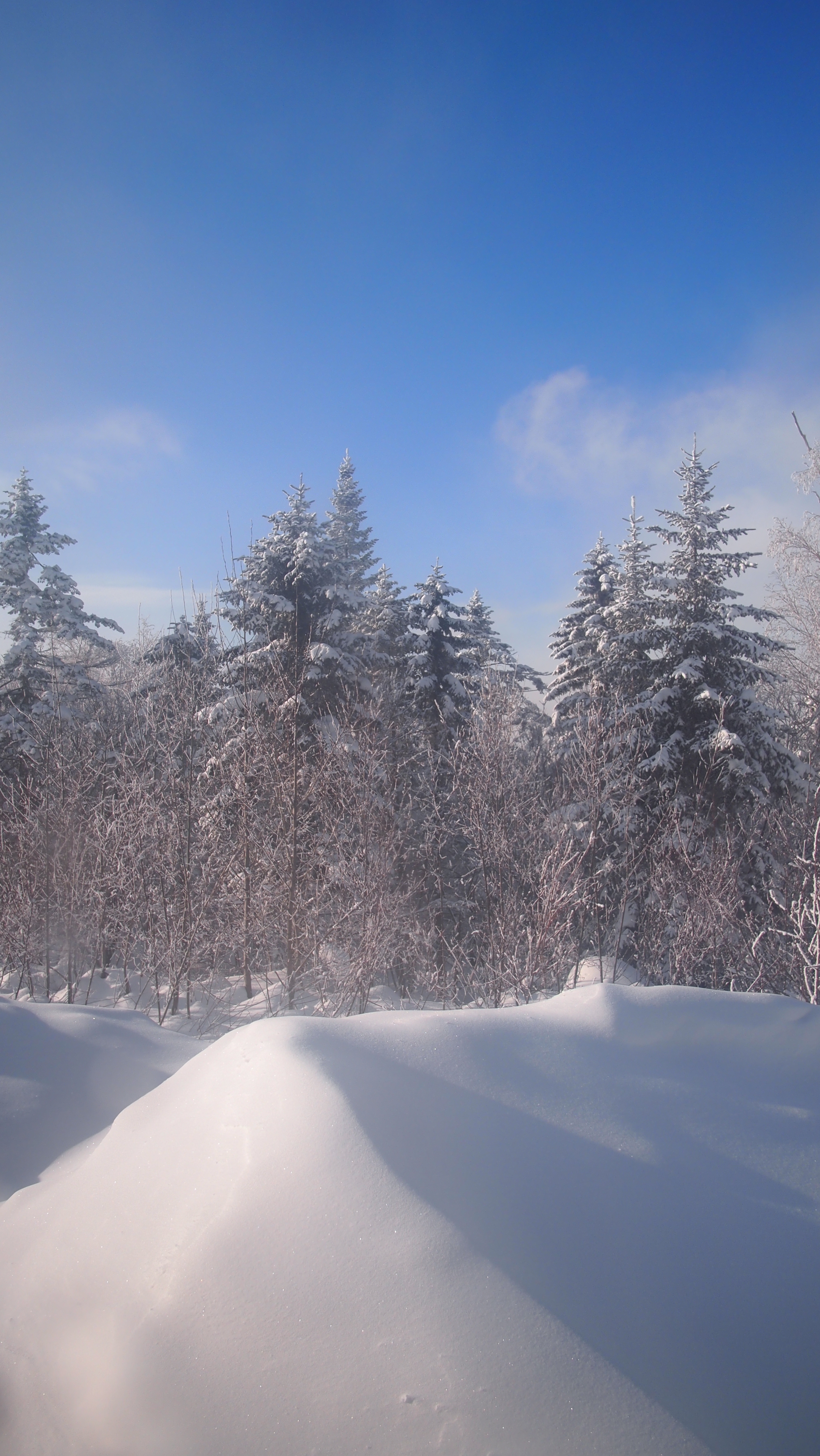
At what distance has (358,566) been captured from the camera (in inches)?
899

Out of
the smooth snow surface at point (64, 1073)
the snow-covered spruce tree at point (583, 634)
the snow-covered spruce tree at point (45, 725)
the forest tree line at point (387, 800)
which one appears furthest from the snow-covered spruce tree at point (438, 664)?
the smooth snow surface at point (64, 1073)

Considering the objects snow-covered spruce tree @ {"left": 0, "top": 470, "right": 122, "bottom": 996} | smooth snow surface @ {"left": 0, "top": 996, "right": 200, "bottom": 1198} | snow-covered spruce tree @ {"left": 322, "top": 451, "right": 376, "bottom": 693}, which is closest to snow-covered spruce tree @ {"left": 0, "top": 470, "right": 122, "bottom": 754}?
snow-covered spruce tree @ {"left": 0, "top": 470, "right": 122, "bottom": 996}

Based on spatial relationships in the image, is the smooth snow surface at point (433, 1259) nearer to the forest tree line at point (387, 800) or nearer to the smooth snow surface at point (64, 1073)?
the smooth snow surface at point (64, 1073)

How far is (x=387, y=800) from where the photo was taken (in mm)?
14117

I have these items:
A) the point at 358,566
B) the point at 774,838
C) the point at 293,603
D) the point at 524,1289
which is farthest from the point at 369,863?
the point at 358,566

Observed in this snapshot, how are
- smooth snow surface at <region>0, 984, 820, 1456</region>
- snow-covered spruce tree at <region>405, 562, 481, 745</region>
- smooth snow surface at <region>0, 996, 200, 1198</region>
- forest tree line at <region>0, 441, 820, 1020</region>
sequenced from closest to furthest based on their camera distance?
smooth snow surface at <region>0, 984, 820, 1456</region>
smooth snow surface at <region>0, 996, 200, 1198</region>
forest tree line at <region>0, 441, 820, 1020</region>
snow-covered spruce tree at <region>405, 562, 481, 745</region>

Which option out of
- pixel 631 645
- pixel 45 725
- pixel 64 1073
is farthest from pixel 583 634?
pixel 64 1073

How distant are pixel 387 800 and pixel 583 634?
8659 mm

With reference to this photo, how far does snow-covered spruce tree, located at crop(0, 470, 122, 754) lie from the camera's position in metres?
16.6

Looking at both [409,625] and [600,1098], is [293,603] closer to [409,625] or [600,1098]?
[409,625]

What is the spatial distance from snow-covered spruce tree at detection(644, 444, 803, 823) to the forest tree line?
66 millimetres

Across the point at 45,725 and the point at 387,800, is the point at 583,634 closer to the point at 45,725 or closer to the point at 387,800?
the point at 387,800

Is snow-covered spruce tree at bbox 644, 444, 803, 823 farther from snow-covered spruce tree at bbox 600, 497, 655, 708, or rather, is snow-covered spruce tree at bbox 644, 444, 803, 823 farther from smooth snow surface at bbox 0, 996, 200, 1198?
smooth snow surface at bbox 0, 996, 200, 1198

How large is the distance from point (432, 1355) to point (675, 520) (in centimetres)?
1555
